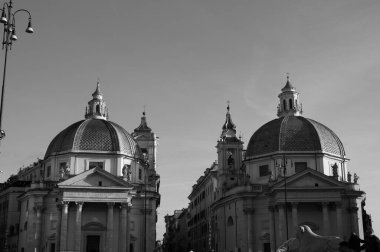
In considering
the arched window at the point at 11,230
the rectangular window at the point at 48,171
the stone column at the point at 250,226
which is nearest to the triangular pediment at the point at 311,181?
the stone column at the point at 250,226

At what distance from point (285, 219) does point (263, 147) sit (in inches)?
481

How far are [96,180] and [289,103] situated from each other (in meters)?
31.0

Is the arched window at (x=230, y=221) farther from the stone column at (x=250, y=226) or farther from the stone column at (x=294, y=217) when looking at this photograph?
the stone column at (x=294, y=217)

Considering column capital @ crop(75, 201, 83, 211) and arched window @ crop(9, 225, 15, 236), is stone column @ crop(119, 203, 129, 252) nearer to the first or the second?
column capital @ crop(75, 201, 83, 211)

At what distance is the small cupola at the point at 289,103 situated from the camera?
253 feet

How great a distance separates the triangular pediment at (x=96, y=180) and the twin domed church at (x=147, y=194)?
4.8 inches

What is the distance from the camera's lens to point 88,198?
6362 centimetres

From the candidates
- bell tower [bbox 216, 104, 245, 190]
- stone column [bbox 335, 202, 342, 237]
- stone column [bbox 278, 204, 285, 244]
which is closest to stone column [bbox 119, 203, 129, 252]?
stone column [bbox 278, 204, 285, 244]

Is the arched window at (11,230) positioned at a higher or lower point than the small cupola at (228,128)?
lower

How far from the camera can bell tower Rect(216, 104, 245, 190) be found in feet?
270

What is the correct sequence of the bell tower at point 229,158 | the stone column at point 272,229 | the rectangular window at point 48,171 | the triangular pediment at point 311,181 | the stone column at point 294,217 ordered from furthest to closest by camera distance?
the bell tower at point 229,158
the rectangular window at point 48,171
the triangular pediment at point 311,181
the stone column at point 272,229
the stone column at point 294,217

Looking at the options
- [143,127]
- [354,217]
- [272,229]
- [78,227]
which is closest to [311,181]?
[354,217]

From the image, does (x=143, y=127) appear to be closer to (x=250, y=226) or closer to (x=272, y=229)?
(x=250, y=226)

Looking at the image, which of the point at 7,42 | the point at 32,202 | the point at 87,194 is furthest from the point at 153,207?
the point at 7,42
